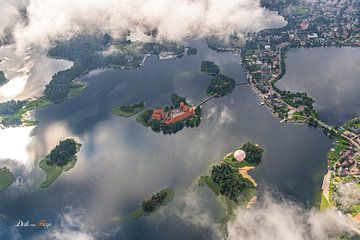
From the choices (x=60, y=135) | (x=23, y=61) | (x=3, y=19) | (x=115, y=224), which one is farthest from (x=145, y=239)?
(x=3, y=19)

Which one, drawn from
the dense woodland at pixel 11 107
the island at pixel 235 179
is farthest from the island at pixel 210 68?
the dense woodland at pixel 11 107

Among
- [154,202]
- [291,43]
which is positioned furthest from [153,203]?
[291,43]

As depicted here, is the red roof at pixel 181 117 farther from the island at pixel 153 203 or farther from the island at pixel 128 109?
the island at pixel 153 203

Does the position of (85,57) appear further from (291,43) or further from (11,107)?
(291,43)

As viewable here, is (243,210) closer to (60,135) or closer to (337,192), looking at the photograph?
(337,192)

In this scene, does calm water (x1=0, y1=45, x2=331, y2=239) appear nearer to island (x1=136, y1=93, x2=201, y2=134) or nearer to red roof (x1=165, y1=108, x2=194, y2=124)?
island (x1=136, y1=93, x2=201, y2=134)

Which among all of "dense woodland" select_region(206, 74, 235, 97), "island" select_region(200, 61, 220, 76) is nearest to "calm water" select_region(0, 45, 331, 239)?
"dense woodland" select_region(206, 74, 235, 97)
